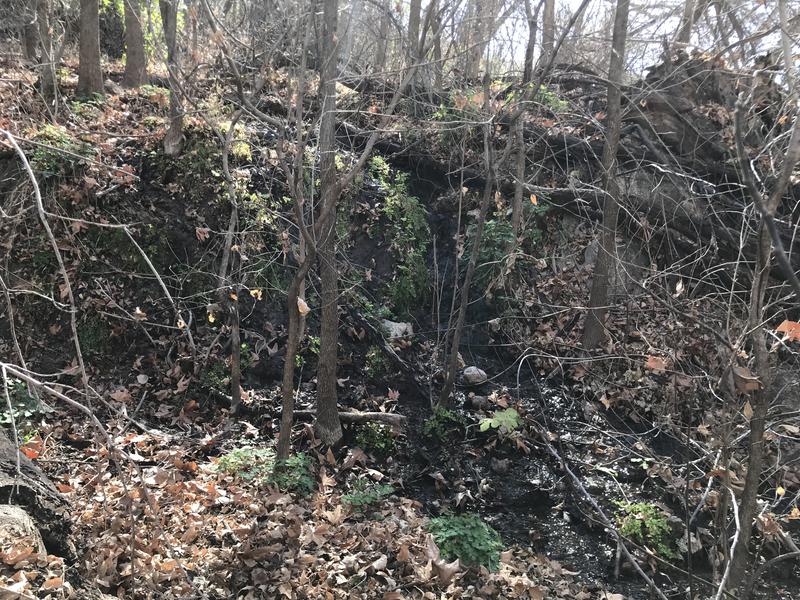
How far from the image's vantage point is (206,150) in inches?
285

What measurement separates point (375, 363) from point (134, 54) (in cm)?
643

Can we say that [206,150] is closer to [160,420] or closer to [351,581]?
[160,420]

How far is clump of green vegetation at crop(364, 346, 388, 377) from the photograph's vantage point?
22.3 feet

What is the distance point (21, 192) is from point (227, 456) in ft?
13.3

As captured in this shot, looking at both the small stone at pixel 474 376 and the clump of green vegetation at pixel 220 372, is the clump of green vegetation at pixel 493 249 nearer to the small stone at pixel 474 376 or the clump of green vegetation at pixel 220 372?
the small stone at pixel 474 376

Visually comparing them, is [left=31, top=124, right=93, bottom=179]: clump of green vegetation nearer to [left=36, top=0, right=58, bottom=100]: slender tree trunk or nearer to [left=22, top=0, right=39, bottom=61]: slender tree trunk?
[left=36, top=0, right=58, bottom=100]: slender tree trunk

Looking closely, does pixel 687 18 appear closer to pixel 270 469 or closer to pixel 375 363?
pixel 375 363

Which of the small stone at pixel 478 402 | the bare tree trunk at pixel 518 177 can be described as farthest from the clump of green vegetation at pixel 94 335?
the bare tree trunk at pixel 518 177

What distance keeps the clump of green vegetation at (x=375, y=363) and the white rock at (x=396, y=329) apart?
40cm

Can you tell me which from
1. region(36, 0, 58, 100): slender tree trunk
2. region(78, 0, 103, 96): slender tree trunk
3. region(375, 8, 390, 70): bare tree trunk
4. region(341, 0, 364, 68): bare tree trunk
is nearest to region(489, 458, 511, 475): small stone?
region(341, 0, 364, 68): bare tree trunk

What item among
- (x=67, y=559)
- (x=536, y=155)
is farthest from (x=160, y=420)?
(x=536, y=155)

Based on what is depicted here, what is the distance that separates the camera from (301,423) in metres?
5.92

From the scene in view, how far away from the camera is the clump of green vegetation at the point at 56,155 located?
624 cm

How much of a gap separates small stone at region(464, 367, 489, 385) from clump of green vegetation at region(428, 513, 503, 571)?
7.73ft
